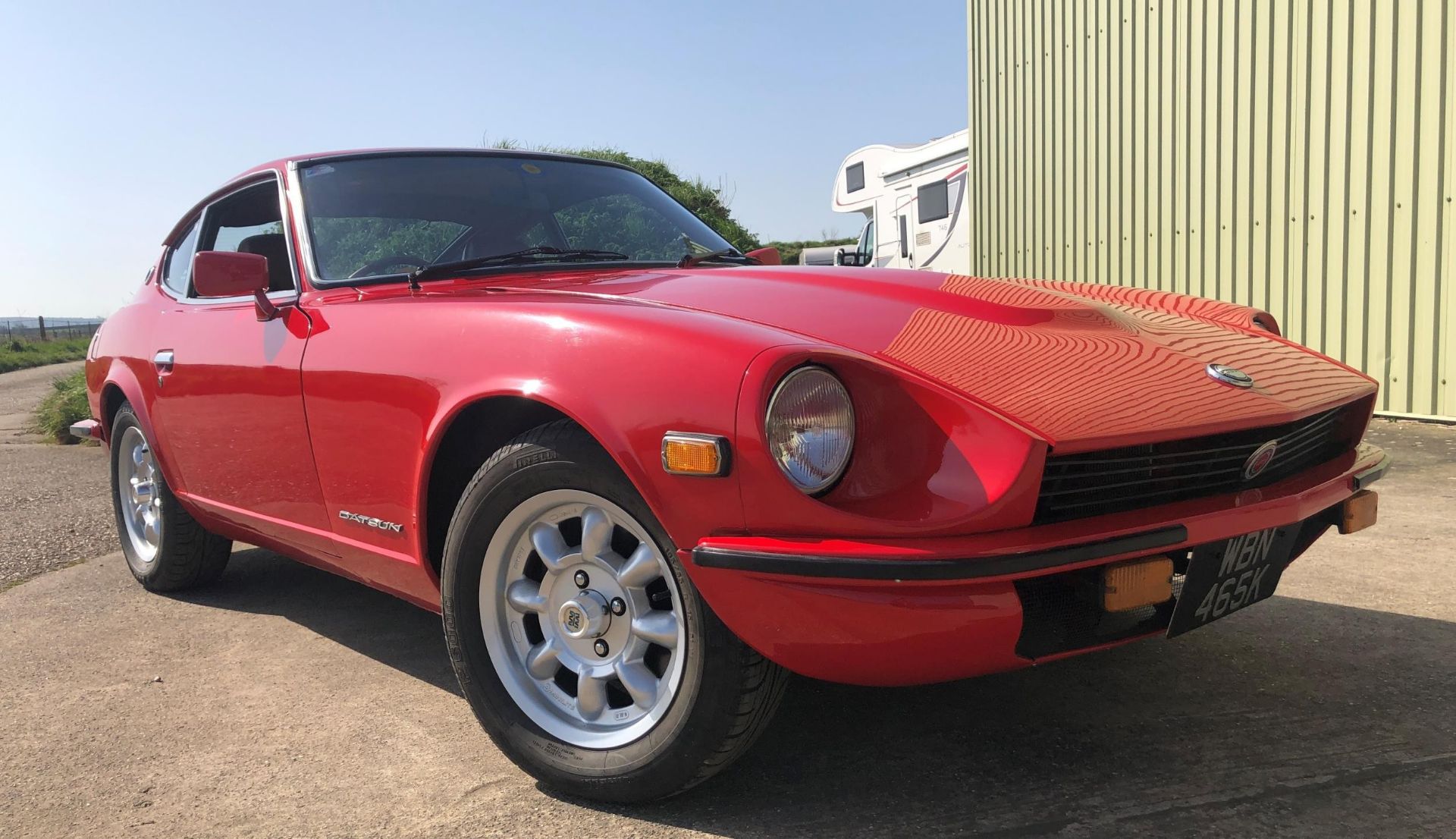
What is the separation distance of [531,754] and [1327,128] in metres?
6.64

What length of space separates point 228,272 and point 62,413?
308 inches

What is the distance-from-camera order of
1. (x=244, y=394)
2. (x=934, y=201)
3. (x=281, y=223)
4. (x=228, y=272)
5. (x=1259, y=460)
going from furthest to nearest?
(x=934, y=201) < (x=281, y=223) < (x=244, y=394) < (x=228, y=272) < (x=1259, y=460)

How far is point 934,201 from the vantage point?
12906 millimetres

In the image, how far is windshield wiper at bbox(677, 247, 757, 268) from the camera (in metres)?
3.19

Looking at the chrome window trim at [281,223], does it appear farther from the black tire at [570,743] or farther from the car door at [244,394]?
the black tire at [570,743]

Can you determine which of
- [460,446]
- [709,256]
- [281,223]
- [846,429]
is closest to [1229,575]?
[846,429]

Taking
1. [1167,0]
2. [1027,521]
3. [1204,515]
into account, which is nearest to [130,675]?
[1027,521]

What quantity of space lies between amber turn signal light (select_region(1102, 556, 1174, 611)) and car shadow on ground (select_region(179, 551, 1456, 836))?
1.29 feet

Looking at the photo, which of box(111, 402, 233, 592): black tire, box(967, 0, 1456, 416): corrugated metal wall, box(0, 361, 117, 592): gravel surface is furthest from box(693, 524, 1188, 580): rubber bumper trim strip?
box(967, 0, 1456, 416): corrugated metal wall

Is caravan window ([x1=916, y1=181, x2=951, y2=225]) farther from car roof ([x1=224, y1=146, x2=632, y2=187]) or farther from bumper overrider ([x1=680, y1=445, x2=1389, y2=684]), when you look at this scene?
bumper overrider ([x1=680, y1=445, x2=1389, y2=684])

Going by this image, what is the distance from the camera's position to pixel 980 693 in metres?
2.55

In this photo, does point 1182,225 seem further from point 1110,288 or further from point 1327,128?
point 1110,288

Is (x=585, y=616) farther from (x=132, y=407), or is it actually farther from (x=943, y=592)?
(x=132, y=407)

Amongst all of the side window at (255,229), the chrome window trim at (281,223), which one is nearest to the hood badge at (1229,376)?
the chrome window trim at (281,223)
